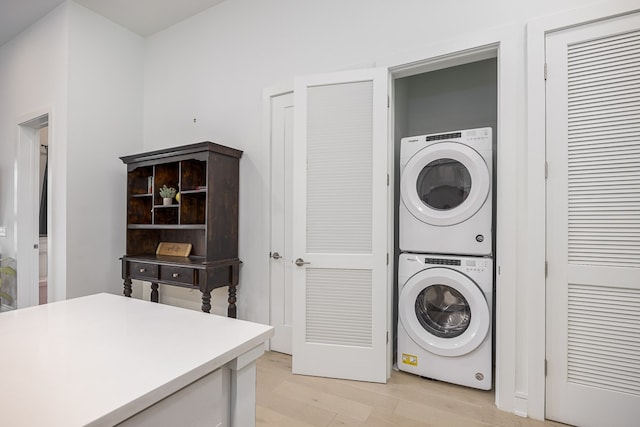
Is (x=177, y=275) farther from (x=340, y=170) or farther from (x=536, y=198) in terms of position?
(x=536, y=198)

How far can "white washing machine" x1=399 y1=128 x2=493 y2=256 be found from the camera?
7.11ft

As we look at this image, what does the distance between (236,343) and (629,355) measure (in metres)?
2.02

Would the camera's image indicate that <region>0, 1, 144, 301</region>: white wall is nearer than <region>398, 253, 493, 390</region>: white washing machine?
No

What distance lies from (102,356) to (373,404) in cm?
168

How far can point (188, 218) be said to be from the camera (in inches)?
119

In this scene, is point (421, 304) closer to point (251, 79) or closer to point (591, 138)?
point (591, 138)

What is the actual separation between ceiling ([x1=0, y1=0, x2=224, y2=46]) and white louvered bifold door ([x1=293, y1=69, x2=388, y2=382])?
1751mm

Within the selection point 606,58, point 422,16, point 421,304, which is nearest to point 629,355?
point 421,304

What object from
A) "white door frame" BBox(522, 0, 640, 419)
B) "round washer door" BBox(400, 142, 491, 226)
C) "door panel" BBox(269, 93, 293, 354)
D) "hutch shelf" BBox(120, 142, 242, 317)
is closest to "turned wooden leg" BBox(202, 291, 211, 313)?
"hutch shelf" BBox(120, 142, 242, 317)

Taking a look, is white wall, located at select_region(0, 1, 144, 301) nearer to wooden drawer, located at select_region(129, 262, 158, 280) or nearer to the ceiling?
the ceiling

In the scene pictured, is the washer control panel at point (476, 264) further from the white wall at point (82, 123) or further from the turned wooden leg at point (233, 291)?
the white wall at point (82, 123)

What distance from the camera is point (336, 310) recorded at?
2.31 meters

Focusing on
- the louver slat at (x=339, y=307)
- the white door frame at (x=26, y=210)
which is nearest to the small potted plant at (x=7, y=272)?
the white door frame at (x=26, y=210)

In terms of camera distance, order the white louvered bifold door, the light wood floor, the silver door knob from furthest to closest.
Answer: the silver door knob
the white louvered bifold door
the light wood floor
